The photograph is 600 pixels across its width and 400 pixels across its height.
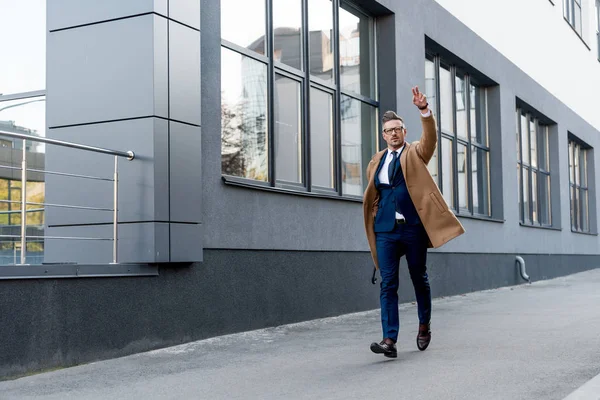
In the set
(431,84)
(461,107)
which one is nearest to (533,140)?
(461,107)

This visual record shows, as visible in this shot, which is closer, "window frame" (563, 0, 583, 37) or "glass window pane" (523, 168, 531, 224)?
"glass window pane" (523, 168, 531, 224)

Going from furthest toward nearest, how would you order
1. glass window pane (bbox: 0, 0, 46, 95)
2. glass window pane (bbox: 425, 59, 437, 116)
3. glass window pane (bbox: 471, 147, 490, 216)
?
glass window pane (bbox: 471, 147, 490, 216) → glass window pane (bbox: 425, 59, 437, 116) → glass window pane (bbox: 0, 0, 46, 95)

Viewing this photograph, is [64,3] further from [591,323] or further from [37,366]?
[591,323]

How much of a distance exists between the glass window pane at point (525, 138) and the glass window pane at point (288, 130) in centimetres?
1085

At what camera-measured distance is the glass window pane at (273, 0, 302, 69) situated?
394 inches

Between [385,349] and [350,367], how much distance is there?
1.21 ft

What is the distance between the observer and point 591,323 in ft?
28.7

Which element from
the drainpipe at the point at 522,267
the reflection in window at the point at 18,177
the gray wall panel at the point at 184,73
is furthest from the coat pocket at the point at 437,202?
the drainpipe at the point at 522,267

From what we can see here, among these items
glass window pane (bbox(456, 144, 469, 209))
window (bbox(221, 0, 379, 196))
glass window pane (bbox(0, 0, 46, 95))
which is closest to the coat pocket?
window (bbox(221, 0, 379, 196))

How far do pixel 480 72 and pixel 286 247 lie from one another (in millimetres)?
8351

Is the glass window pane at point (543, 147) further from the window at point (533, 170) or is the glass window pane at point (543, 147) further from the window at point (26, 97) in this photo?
the window at point (26, 97)

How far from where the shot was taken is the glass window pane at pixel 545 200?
70.0 feet

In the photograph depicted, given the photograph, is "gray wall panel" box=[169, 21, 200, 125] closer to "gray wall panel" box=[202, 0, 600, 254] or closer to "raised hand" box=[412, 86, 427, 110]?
"gray wall panel" box=[202, 0, 600, 254]

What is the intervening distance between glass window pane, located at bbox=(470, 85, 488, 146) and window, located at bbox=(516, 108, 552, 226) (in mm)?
2139
